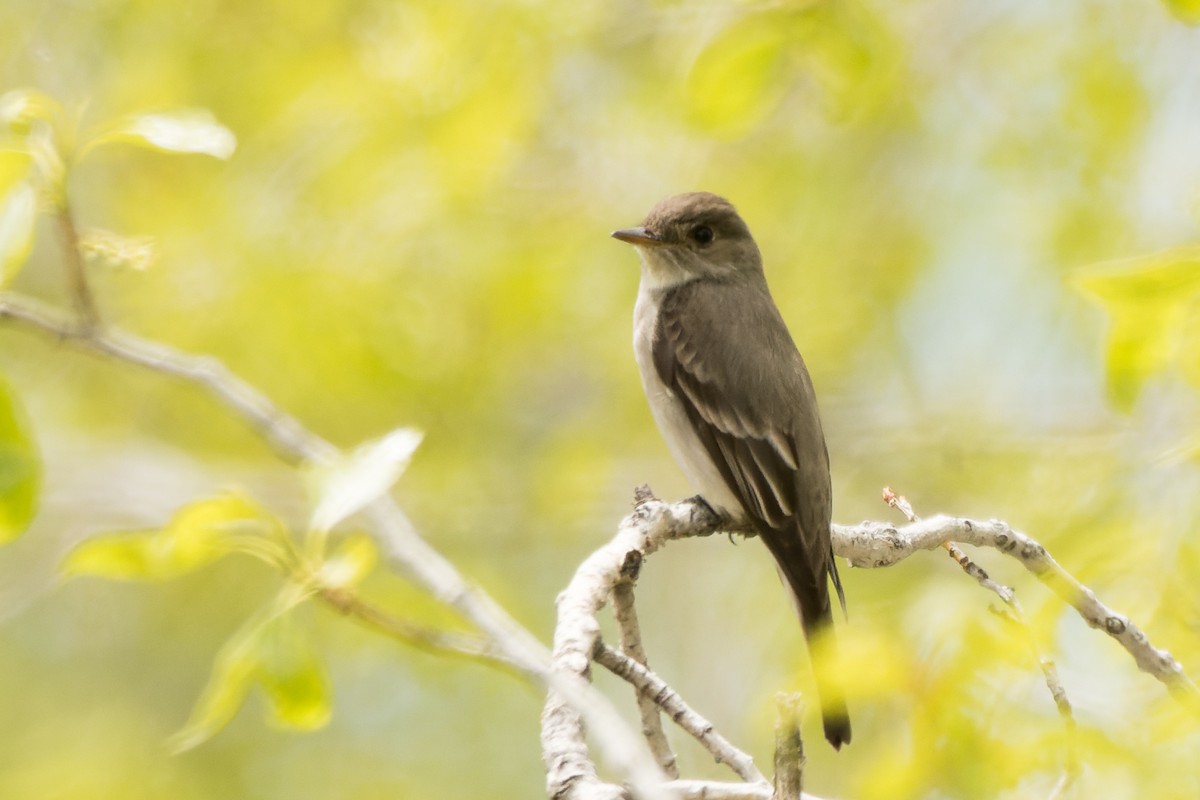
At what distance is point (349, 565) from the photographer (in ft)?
6.72

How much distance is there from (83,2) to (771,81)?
154 inches

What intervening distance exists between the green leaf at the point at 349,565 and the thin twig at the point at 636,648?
21.7 inches

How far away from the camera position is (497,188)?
6223mm

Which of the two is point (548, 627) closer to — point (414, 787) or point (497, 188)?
point (414, 787)

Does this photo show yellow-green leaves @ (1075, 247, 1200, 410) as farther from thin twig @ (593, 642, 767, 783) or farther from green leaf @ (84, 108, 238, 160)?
green leaf @ (84, 108, 238, 160)

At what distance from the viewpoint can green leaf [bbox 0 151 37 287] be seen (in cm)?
193

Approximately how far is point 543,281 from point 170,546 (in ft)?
15.1

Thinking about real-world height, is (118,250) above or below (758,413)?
below

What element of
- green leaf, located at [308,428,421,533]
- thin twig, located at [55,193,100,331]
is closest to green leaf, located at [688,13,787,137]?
thin twig, located at [55,193,100,331]

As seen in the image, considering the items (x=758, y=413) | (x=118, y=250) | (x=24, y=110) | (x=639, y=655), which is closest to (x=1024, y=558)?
(x=639, y=655)

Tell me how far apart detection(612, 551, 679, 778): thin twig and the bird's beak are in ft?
6.92

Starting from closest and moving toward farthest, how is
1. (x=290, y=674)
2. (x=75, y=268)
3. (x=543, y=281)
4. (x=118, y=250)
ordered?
1. (x=290, y=674)
2. (x=75, y=268)
3. (x=118, y=250)
4. (x=543, y=281)

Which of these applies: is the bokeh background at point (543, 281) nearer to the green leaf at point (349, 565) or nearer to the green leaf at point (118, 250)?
the green leaf at point (118, 250)

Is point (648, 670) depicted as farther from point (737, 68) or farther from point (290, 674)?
point (737, 68)
